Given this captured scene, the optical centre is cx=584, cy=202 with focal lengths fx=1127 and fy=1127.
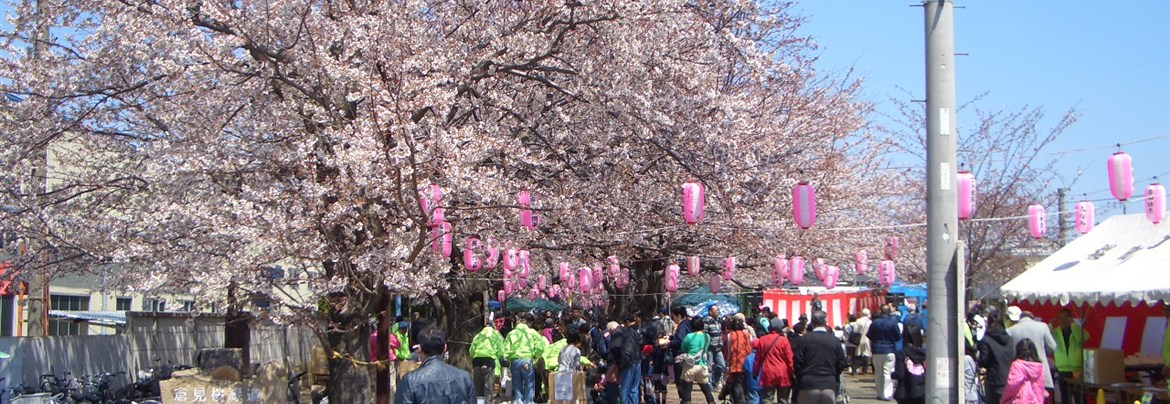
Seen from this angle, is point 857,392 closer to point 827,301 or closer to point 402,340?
point 402,340

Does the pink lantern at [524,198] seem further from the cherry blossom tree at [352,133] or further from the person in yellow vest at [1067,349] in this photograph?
the person in yellow vest at [1067,349]

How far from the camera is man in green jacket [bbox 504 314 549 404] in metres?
16.5

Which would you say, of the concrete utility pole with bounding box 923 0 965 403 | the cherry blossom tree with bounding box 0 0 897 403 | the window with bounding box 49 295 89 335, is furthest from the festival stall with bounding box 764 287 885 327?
the concrete utility pole with bounding box 923 0 965 403

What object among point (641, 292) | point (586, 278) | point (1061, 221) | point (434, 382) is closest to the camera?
point (434, 382)

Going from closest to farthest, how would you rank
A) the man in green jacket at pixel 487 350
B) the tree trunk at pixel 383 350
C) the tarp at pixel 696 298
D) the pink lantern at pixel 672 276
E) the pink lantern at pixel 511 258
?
the tree trunk at pixel 383 350 → the pink lantern at pixel 511 258 → the man in green jacket at pixel 487 350 → the pink lantern at pixel 672 276 → the tarp at pixel 696 298

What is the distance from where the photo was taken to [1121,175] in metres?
13.3

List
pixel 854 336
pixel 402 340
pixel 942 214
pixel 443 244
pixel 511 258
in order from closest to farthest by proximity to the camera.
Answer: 1. pixel 942 214
2. pixel 443 244
3. pixel 511 258
4. pixel 402 340
5. pixel 854 336

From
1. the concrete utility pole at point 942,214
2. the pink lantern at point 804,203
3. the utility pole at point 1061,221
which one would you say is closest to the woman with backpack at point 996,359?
the pink lantern at point 804,203

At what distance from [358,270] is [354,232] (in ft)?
2.78

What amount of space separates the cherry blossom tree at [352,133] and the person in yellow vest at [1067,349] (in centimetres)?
461

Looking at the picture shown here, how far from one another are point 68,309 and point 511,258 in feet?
56.6

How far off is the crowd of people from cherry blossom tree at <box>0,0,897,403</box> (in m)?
1.79

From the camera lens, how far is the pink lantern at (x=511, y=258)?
621 inches

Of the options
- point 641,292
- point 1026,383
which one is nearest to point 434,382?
point 1026,383
